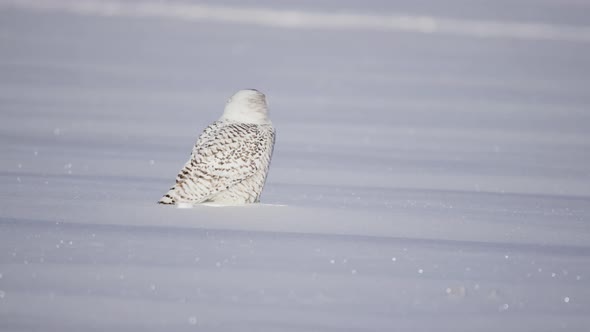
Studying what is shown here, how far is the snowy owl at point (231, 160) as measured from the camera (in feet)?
21.4

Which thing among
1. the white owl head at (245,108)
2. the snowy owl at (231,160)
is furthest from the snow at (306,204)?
the white owl head at (245,108)

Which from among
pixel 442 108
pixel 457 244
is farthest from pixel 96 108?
pixel 457 244

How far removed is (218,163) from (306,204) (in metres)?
0.68

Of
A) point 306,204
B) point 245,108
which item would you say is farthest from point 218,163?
point 306,204

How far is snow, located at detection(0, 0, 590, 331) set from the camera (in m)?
4.78

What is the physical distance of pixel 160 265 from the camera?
5336 mm

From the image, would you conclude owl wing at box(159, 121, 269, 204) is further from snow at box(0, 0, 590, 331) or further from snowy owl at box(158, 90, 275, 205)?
snow at box(0, 0, 590, 331)

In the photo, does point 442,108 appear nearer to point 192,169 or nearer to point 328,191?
point 328,191

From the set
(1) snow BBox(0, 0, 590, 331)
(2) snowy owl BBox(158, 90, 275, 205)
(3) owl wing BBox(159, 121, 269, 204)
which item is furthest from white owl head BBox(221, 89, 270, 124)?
(1) snow BBox(0, 0, 590, 331)

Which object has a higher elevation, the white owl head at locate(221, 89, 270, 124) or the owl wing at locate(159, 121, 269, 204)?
the white owl head at locate(221, 89, 270, 124)

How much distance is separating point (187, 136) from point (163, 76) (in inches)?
217

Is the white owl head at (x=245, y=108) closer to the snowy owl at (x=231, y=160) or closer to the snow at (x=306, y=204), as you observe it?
the snowy owl at (x=231, y=160)

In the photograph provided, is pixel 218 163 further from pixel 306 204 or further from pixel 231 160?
pixel 306 204

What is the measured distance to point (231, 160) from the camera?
6586 millimetres
